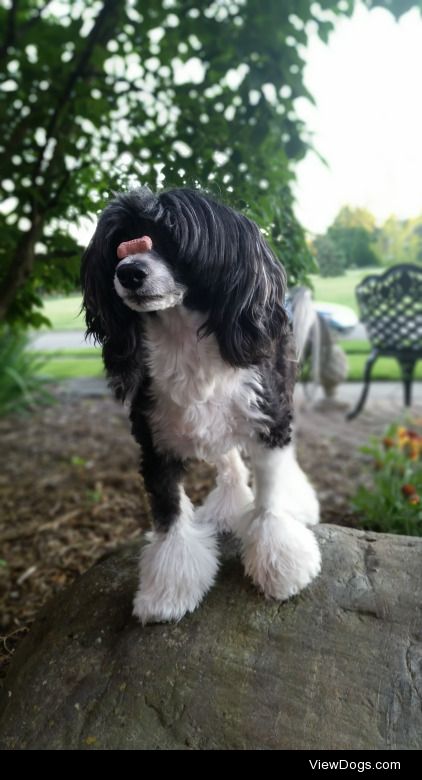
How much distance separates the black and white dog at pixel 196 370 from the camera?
1.03 m

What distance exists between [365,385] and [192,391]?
2.94 metres

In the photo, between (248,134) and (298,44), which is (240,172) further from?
(298,44)

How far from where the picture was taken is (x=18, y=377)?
199 inches

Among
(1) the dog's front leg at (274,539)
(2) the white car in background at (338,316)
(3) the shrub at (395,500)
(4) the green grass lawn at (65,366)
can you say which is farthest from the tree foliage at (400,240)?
(4) the green grass lawn at (65,366)

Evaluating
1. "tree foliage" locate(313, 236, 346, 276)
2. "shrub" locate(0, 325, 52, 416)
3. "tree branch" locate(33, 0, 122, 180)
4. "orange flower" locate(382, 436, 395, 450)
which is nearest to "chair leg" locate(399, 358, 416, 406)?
"orange flower" locate(382, 436, 395, 450)

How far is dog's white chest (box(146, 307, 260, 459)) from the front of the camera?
1.17 m

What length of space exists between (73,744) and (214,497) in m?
0.74

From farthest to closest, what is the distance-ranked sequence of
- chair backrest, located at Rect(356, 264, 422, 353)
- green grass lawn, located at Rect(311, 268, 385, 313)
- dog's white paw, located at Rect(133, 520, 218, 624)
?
chair backrest, located at Rect(356, 264, 422, 353) < green grass lawn, located at Rect(311, 268, 385, 313) < dog's white paw, located at Rect(133, 520, 218, 624)

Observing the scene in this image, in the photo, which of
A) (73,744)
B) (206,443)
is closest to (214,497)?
(206,443)

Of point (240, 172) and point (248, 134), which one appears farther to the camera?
point (248, 134)

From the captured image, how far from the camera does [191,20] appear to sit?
6.79ft

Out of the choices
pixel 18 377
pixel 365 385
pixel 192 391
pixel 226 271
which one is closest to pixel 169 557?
pixel 192 391

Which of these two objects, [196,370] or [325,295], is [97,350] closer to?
[196,370]

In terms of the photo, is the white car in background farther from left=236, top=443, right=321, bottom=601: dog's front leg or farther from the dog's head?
the dog's head
